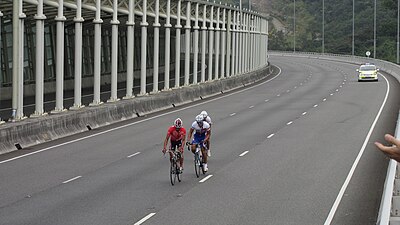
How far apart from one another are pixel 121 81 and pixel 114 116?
40.0 metres

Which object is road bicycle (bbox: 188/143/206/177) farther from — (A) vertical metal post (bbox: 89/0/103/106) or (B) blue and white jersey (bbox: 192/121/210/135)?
(A) vertical metal post (bbox: 89/0/103/106)

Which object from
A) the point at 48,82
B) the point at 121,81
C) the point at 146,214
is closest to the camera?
the point at 146,214

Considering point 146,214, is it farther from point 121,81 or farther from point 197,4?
point 121,81

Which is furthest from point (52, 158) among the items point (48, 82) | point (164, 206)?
point (48, 82)

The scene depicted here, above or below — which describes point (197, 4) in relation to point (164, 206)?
above

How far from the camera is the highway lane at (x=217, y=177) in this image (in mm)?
16266

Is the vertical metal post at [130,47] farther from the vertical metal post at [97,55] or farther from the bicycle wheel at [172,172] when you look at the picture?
the bicycle wheel at [172,172]

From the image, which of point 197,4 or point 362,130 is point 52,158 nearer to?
point 362,130

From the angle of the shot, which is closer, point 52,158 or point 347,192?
point 347,192

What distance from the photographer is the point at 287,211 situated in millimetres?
16469

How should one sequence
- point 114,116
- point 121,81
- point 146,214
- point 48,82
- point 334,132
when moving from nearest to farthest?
point 146,214, point 334,132, point 114,116, point 48,82, point 121,81

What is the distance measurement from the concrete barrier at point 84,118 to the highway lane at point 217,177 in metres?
0.60

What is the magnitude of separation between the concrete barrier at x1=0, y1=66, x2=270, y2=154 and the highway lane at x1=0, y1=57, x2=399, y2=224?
23.7 inches

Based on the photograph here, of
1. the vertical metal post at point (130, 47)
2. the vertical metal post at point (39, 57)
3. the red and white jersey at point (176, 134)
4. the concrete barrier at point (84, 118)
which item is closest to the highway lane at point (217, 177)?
the concrete barrier at point (84, 118)
